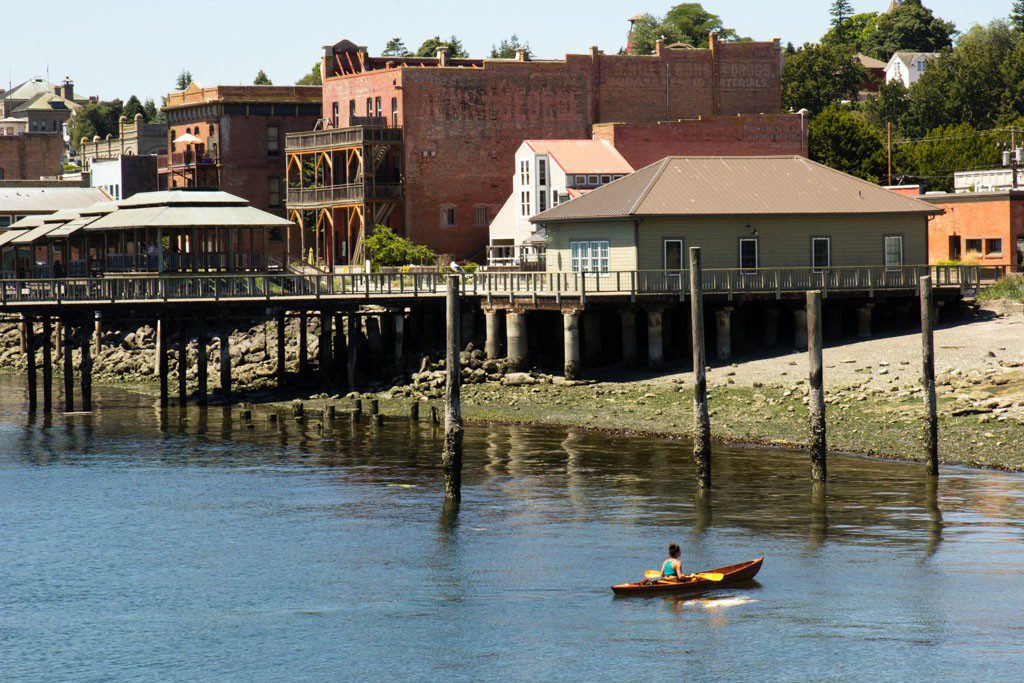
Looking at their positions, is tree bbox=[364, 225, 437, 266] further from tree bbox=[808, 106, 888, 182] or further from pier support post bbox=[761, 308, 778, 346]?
pier support post bbox=[761, 308, 778, 346]

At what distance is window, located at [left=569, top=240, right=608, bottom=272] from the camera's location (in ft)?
199

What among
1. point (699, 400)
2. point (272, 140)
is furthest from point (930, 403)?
point (272, 140)

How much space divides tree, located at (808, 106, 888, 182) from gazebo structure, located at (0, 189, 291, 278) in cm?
4633

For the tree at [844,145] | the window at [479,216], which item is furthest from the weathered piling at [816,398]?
the tree at [844,145]

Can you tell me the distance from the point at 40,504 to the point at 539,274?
2526 centimetres

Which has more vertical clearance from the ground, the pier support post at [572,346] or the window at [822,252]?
the window at [822,252]

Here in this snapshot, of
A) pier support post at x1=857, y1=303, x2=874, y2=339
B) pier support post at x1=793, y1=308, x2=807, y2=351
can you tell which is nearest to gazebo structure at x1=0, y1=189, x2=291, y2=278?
pier support post at x1=793, y1=308, x2=807, y2=351

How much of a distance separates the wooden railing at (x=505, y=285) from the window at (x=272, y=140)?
44.4 meters

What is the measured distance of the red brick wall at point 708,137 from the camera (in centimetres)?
8600

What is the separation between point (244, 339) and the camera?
7544 cm

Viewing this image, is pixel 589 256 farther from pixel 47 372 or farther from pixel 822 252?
pixel 47 372

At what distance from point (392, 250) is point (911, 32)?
4484 inches

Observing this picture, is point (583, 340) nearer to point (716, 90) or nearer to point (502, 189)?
point (502, 189)

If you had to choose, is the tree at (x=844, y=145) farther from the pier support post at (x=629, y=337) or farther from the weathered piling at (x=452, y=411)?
the weathered piling at (x=452, y=411)
